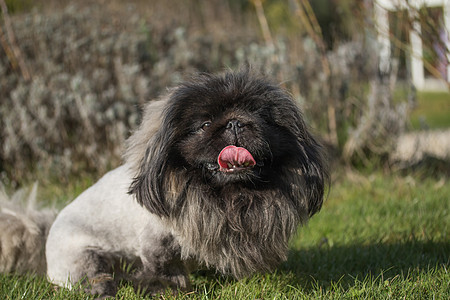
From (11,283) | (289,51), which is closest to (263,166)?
(11,283)

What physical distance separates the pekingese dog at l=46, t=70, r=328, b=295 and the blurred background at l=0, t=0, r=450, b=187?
8.72 ft

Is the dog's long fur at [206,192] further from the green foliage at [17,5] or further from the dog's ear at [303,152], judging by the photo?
the green foliage at [17,5]

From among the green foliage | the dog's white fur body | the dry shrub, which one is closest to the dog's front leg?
the dog's white fur body

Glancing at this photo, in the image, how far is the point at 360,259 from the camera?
11.7 feet

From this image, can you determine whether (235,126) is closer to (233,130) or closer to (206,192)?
(233,130)

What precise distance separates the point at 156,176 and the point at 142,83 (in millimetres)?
3290

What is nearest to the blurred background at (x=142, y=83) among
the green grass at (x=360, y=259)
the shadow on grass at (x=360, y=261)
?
the green grass at (x=360, y=259)

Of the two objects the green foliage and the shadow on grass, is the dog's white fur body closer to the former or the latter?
the shadow on grass

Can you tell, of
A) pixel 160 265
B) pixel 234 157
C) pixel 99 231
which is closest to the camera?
pixel 234 157

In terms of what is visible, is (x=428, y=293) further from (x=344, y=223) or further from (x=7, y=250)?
(x=7, y=250)

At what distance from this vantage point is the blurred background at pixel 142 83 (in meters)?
5.69

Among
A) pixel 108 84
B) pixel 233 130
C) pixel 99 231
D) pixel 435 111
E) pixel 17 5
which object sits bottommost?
pixel 435 111

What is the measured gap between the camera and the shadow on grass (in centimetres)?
318

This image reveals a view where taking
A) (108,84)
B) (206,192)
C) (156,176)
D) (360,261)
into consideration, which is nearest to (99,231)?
(156,176)
